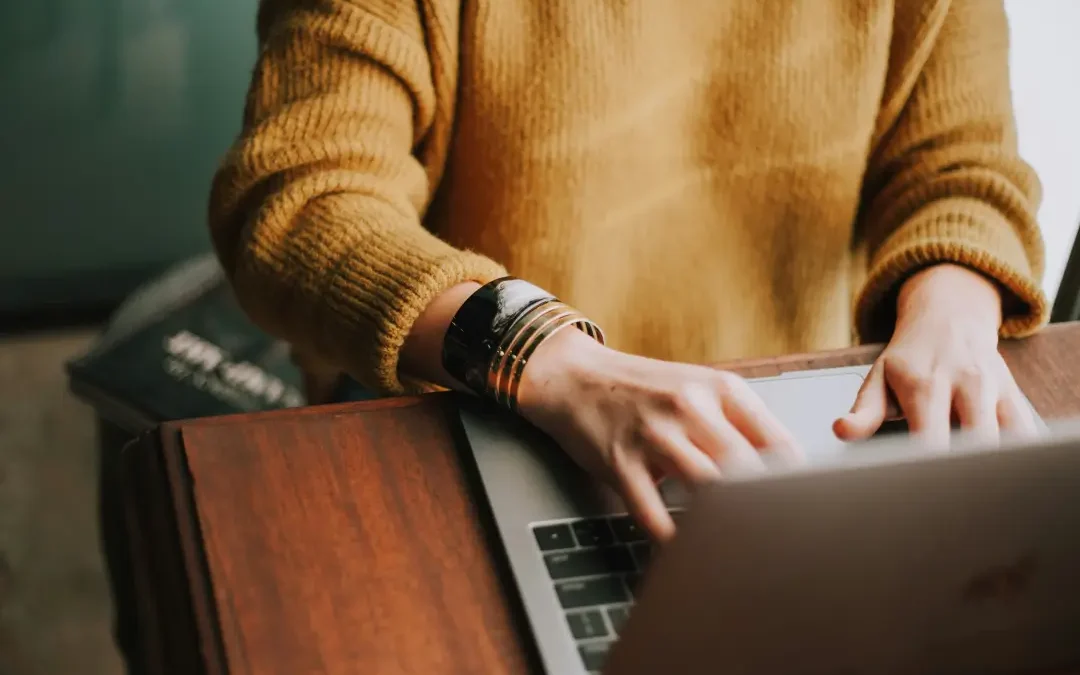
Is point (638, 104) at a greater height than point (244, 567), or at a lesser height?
greater

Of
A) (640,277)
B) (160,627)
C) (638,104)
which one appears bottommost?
(160,627)

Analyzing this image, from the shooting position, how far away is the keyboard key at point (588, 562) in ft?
1.50

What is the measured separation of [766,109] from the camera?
0.80 metres

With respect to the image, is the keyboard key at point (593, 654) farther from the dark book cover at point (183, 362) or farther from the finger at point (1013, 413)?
the dark book cover at point (183, 362)

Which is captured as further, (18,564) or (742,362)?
(18,564)

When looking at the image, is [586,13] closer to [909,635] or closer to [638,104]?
[638,104]

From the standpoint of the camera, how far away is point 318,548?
458mm

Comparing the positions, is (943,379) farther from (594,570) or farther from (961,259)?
(594,570)

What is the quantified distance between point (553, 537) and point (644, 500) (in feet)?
0.17

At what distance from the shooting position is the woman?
22.3 inches

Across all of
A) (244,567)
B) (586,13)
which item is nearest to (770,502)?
(244,567)

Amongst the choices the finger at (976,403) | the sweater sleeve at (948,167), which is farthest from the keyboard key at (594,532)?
the sweater sleeve at (948,167)

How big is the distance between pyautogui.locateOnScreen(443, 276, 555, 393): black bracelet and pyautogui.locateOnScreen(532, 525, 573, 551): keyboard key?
0.36 feet

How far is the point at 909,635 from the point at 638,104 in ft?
1.66
